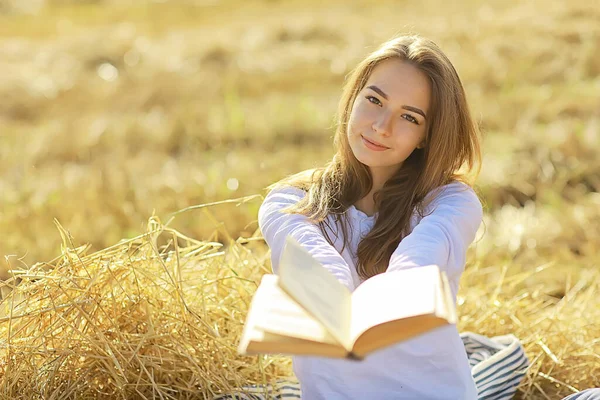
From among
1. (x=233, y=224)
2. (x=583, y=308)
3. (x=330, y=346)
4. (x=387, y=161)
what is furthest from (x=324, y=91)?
(x=330, y=346)

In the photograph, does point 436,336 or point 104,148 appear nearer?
point 436,336

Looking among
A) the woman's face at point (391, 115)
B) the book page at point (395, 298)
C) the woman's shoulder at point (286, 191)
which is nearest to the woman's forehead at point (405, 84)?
the woman's face at point (391, 115)

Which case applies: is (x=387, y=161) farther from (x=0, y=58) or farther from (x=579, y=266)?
(x=0, y=58)

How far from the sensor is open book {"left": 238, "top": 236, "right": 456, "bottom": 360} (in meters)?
1.47

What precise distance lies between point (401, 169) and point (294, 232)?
437mm

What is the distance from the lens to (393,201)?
2410 millimetres

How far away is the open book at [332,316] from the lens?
58.0 inches

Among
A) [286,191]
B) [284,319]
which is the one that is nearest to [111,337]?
[286,191]

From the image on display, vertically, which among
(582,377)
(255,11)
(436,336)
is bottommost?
(255,11)

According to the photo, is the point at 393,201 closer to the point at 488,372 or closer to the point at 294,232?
the point at 294,232

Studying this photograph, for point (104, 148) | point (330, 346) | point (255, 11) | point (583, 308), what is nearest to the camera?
point (330, 346)

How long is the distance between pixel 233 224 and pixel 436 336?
2.69 meters

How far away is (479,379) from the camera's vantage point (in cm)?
280

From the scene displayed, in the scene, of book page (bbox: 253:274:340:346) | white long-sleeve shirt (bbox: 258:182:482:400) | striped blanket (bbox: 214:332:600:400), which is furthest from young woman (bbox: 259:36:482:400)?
book page (bbox: 253:274:340:346)
